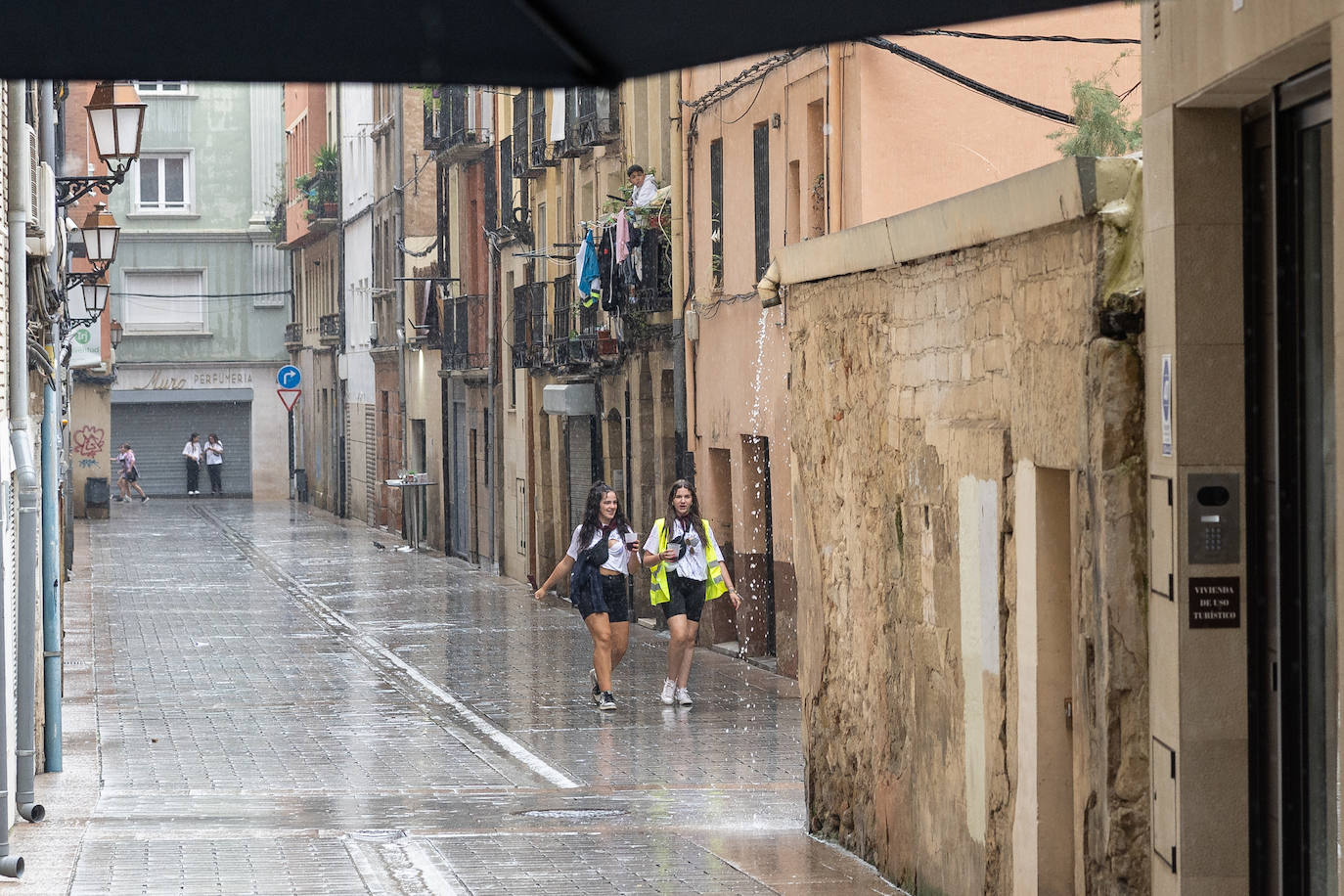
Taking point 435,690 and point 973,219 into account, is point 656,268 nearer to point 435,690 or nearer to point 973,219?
point 435,690

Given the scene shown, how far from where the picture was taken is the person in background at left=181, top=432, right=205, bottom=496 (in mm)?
61500

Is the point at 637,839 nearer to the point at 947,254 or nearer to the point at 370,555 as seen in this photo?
the point at 947,254

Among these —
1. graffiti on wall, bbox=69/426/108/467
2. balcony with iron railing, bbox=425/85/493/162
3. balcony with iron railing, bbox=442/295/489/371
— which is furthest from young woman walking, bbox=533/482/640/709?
graffiti on wall, bbox=69/426/108/467

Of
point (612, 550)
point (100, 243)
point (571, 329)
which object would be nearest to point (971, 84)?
point (612, 550)

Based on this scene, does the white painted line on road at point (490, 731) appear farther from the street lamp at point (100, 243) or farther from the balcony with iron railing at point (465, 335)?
the balcony with iron railing at point (465, 335)

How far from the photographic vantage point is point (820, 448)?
11258mm

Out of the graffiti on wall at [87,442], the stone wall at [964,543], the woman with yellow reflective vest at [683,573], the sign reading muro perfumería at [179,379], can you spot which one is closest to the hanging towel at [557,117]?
the woman with yellow reflective vest at [683,573]

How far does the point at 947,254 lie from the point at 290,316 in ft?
186

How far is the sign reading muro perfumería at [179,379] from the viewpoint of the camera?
205 feet

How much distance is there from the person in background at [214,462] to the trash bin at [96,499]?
31.5ft

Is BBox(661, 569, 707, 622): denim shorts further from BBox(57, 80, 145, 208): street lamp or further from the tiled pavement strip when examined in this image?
BBox(57, 80, 145, 208): street lamp

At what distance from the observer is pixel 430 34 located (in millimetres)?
4730

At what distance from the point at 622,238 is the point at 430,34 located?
2098cm

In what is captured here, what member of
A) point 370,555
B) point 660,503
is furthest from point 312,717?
point 370,555
